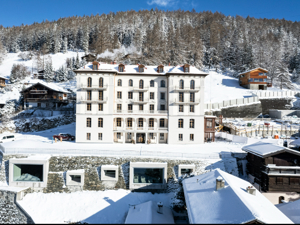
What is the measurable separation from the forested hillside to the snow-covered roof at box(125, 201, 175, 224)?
53902 mm

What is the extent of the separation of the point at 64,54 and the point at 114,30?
30.7m

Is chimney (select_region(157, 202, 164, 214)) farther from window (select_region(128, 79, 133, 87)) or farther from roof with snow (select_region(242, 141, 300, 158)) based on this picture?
window (select_region(128, 79, 133, 87))

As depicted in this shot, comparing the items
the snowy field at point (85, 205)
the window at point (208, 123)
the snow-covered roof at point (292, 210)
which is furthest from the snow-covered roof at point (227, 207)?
the window at point (208, 123)

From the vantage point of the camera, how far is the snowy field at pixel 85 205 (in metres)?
19.2

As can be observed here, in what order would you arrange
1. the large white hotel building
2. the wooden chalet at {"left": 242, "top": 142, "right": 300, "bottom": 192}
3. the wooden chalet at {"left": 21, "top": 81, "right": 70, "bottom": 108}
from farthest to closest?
1. the wooden chalet at {"left": 21, "top": 81, "right": 70, "bottom": 108}
2. the large white hotel building
3. the wooden chalet at {"left": 242, "top": 142, "right": 300, "bottom": 192}

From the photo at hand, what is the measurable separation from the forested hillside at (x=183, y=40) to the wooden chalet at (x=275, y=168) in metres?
50.1

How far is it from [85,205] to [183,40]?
71532 mm

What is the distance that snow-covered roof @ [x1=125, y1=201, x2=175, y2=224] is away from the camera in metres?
15.3

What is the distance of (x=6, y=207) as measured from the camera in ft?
69.1

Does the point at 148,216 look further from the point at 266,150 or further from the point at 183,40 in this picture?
the point at 183,40

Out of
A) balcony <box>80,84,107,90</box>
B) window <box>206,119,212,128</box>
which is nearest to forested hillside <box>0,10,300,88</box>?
balcony <box>80,84,107,90</box>

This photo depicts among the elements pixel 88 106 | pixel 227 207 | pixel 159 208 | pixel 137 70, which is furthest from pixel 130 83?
pixel 227 207

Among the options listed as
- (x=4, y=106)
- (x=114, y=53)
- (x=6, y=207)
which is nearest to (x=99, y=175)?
(x=6, y=207)

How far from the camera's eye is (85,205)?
20.7 m
